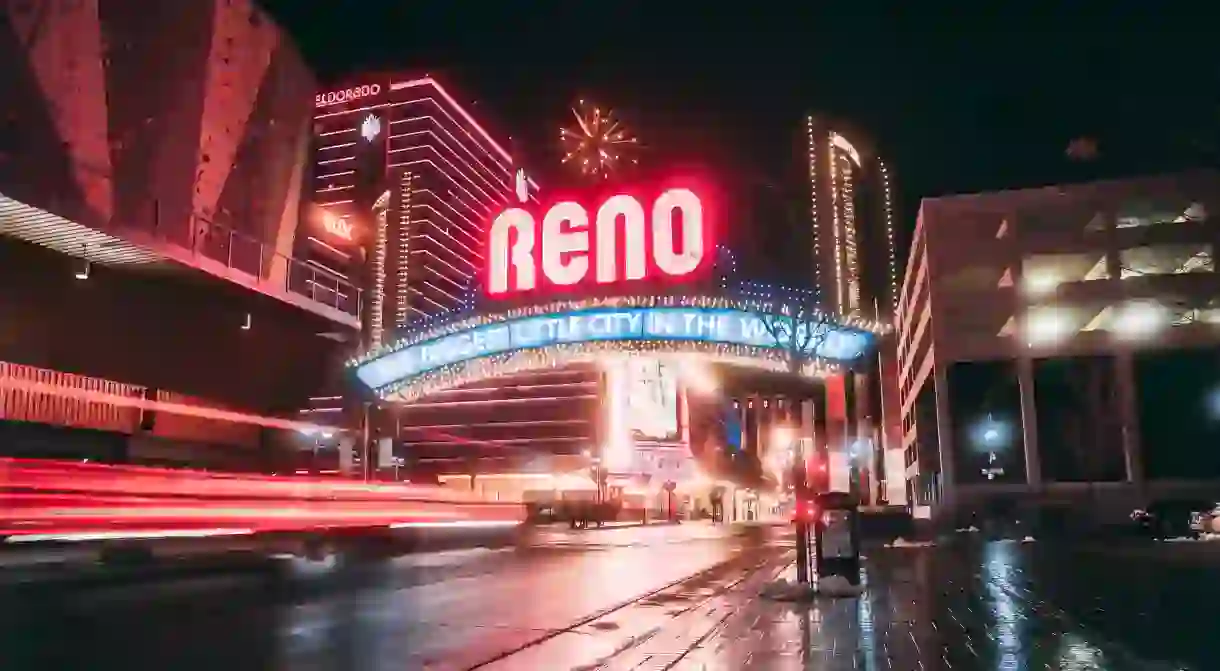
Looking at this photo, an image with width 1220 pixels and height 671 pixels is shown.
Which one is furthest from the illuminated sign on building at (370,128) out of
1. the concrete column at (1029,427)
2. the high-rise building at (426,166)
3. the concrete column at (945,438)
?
the concrete column at (1029,427)

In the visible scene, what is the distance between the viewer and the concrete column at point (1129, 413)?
2251 inches

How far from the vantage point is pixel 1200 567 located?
20375 millimetres

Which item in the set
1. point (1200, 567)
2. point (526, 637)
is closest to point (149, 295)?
point (526, 637)

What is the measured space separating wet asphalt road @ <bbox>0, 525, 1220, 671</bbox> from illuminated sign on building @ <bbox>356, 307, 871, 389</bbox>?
5791 millimetres

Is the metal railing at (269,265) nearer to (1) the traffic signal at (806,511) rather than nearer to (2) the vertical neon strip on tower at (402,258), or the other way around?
(2) the vertical neon strip on tower at (402,258)

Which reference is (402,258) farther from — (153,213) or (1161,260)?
(1161,260)

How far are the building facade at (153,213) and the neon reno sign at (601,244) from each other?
240 inches

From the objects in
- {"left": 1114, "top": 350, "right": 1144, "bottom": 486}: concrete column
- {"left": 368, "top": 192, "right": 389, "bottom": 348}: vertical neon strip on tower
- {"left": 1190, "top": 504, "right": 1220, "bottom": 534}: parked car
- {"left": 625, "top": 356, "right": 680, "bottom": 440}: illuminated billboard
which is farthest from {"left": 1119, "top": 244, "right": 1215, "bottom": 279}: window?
{"left": 368, "top": 192, "right": 389, "bottom": 348}: vertical neon strip on tower

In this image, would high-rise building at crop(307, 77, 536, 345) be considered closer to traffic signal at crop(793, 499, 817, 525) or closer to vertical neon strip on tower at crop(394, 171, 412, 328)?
vertical neon strip on tower at crop(394, 171, 412, 328)

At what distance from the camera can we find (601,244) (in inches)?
1184

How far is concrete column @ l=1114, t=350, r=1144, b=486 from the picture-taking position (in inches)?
2251

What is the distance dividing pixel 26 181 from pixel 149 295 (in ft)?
18.9

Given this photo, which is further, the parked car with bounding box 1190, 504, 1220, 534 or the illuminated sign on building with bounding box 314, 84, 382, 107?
the illuminated sign on building with bounding box 314, 84, 382, 107

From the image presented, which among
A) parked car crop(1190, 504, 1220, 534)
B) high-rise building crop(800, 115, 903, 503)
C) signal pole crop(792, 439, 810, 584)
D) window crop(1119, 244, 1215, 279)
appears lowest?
parked car crop(1190, 504, 1220, 534)
